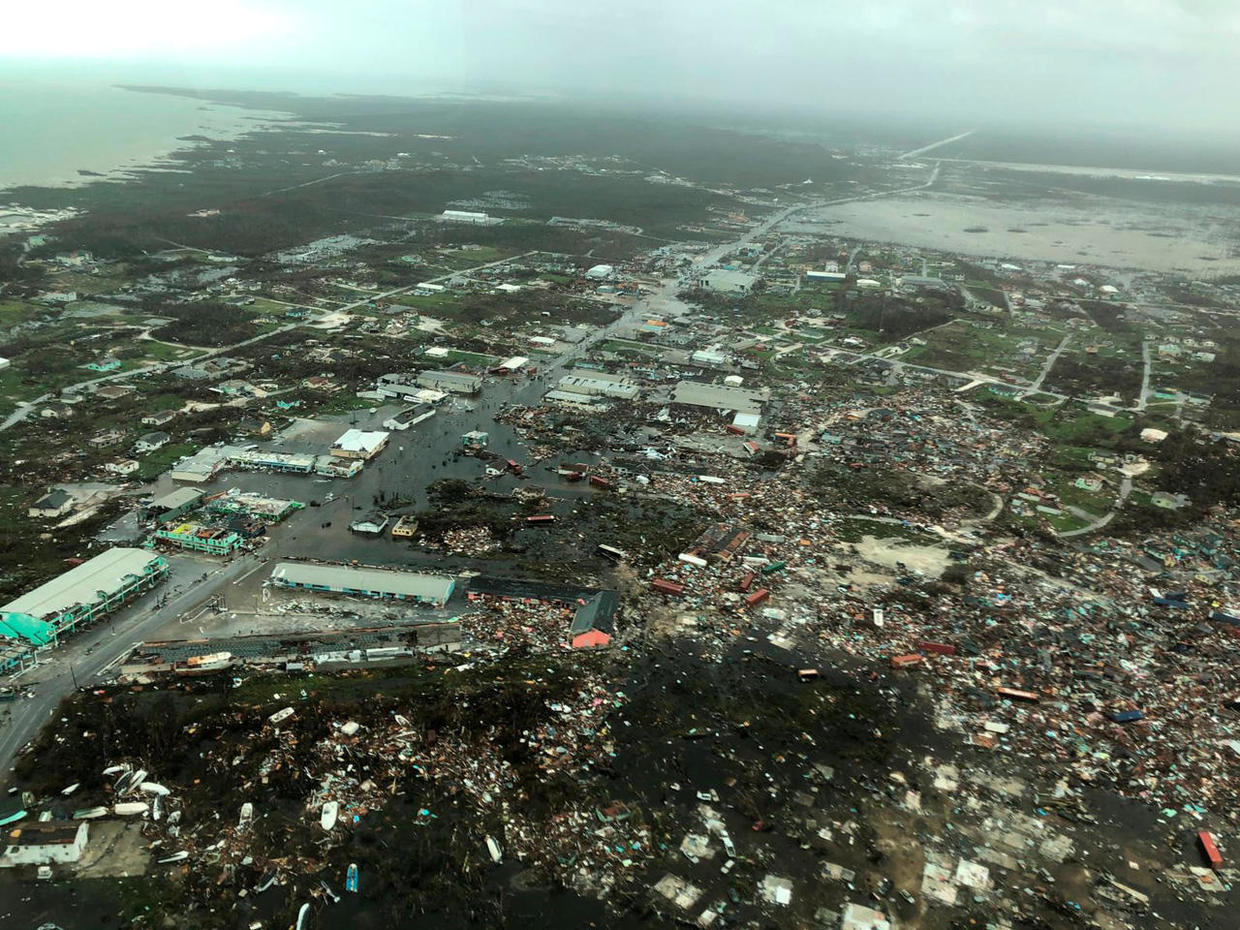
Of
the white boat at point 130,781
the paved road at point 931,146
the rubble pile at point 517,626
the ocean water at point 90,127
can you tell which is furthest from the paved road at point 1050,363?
the paved road at point 931,146

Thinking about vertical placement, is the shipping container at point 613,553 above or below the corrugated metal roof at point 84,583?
below

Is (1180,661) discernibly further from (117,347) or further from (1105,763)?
(117,347)

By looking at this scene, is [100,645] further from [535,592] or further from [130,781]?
[535,592]

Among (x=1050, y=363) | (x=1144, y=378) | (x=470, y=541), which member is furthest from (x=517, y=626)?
(x=1144, y=378)

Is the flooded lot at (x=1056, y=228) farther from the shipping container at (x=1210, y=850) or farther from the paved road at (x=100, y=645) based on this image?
the paved road at (x=100, y=645)

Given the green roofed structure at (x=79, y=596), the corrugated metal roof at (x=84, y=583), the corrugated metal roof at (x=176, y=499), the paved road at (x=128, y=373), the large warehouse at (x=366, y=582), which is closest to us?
the green roofed structure at (x=79, y=596)

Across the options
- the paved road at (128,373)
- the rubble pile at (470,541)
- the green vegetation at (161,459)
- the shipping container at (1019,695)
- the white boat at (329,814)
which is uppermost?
the shipping container at (1019,695)

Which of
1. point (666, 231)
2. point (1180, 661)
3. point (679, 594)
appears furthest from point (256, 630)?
point (666, 231)
